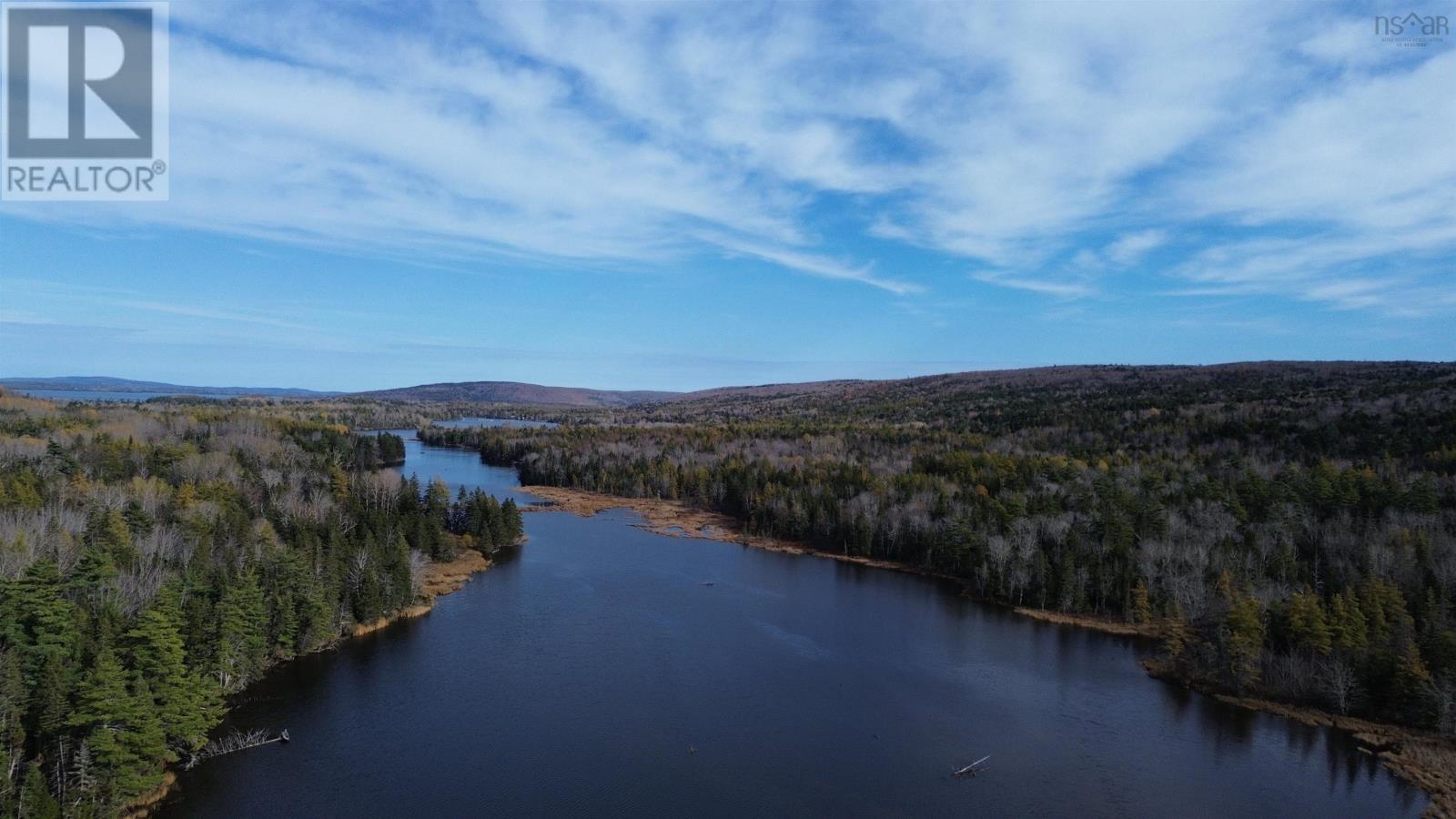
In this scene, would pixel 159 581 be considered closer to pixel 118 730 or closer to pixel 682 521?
pixel 118 730

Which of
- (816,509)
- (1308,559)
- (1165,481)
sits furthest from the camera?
(816,509)

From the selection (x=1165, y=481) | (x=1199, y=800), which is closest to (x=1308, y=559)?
(x=1165, y=481)

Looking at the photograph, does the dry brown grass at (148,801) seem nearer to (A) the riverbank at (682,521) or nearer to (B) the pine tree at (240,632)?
(B) the pine tree at (240,632)

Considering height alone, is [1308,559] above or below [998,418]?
below

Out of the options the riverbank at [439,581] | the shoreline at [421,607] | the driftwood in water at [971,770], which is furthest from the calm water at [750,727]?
the riverbank at [439,581]

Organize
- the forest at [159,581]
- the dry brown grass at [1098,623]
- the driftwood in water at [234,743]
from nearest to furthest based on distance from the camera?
the forest at [159,581], the driftwood in water at [234,743], the dry brown grass at [1098,623]

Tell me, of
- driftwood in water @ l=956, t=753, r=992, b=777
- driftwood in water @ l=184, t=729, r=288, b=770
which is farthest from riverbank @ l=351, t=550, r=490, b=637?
driftwood in water @ l=956, t=753, r=992, b=777

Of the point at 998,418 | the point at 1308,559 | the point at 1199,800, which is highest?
the point at 998,418

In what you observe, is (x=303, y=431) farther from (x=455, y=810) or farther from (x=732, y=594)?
(x=455, y=810)
